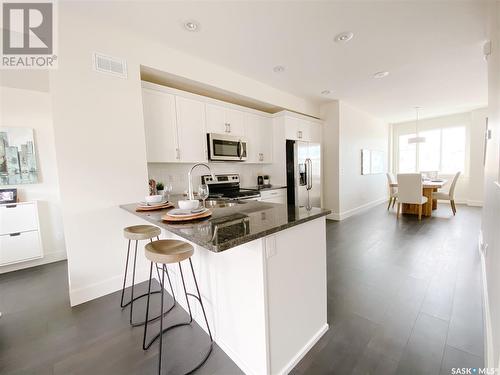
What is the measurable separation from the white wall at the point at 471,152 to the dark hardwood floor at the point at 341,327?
4603 mm

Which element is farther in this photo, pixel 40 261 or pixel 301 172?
pixel 301 172

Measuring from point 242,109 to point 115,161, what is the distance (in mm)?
2216

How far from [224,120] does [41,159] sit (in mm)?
2673

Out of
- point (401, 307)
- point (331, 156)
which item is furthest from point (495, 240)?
point (331, 156)

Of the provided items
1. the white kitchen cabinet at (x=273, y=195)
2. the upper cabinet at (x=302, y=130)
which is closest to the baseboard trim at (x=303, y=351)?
the white kitchen cabinet at (x=273, y=195)

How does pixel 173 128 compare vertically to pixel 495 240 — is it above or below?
above

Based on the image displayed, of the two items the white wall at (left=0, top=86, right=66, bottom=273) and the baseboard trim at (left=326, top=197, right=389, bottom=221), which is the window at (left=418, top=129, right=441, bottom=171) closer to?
the baseboard trim at (left=326, top=197, right=389, bottom=221)

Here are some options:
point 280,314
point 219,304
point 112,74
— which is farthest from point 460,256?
point 112,74

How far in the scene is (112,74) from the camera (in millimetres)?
2135

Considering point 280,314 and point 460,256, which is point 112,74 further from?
point 460,256

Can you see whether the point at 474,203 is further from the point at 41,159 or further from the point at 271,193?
the point at 41,159

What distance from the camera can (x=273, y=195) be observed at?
12.3ft

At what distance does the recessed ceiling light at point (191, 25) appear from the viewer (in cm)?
207

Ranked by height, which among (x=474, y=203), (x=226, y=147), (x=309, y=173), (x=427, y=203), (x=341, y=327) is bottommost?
(x=341, y=327)
